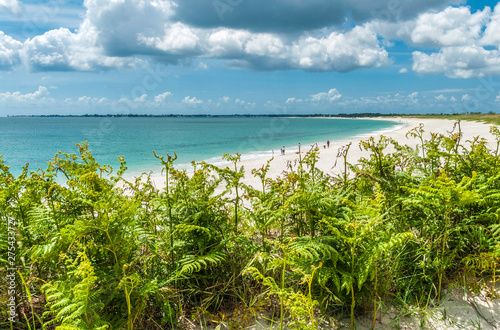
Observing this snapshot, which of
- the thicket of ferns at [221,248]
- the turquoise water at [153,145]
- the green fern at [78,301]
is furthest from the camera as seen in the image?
the turquoise water at [153,145]

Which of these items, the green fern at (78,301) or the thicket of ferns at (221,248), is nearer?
the green fern at (78,301)

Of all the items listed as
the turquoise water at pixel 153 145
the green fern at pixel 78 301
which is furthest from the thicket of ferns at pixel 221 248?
the turquoise water at pixel 153 145

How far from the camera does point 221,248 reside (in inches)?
117

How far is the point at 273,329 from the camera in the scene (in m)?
2.79

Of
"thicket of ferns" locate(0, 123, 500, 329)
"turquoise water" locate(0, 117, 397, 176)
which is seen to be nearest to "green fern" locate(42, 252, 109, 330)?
"thicket of ferns" locate(0, 123, 500, 329)

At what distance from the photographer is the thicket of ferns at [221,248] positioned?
2.38m

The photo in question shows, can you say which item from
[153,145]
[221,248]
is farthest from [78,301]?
[153,145]

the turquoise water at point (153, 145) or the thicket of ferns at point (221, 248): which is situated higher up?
the thicket of ferns at point (221, 248)

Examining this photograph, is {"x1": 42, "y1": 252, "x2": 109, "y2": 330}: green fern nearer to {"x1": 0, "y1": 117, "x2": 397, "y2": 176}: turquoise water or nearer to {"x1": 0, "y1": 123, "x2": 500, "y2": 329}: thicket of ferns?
{"x1": 0, "y1": 123, "x2": 500, "y2": 329}: thicket of ferns

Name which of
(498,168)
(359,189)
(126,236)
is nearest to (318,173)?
(359,189)

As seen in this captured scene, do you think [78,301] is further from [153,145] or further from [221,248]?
[153,145]

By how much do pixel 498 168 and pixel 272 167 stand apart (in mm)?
20210

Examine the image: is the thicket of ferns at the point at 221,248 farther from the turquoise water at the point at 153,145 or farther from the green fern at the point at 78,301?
the turquoise water at the point at 153,145

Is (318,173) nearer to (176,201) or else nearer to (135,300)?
(176,201)
